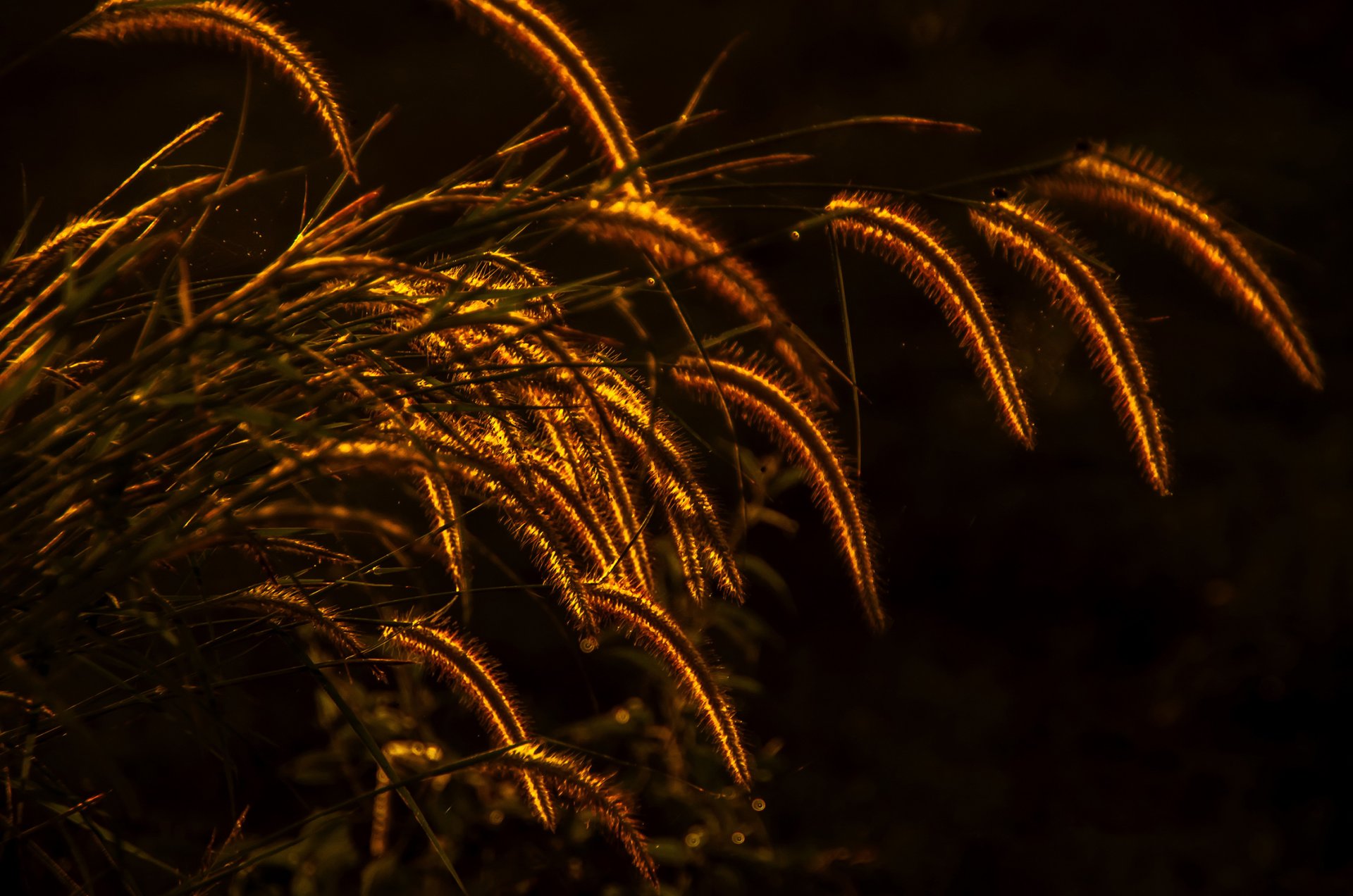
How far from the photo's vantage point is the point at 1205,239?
854mm

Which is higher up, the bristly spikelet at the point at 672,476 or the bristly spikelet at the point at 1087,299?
the bristly spikelet at the point at 1087,299

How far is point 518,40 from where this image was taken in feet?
2.76

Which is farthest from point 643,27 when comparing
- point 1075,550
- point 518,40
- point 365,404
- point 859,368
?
point 365,404

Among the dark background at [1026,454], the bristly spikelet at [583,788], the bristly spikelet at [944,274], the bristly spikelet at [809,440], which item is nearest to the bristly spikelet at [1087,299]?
the bristly spikelet at [944,274]

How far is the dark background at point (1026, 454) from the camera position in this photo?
2730 millimetres

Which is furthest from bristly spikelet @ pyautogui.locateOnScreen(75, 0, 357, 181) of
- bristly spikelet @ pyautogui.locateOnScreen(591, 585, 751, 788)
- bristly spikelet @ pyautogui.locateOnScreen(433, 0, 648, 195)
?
bristly spikelet @ pyautogui.locateOnScreen(591, 585, 751, 788)

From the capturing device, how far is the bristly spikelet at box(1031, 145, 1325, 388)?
83 centimetres

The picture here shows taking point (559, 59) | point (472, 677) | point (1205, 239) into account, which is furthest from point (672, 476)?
point (1205, 239)

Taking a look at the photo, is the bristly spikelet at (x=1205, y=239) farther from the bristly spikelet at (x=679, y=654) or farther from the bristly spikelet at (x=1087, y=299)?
the bristly spikelet at (x=679, y=654)

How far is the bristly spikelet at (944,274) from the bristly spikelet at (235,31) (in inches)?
15.4

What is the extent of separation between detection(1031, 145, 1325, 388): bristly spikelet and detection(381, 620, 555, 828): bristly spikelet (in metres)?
0.56

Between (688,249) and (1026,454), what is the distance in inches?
125

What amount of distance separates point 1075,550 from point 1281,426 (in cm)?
84

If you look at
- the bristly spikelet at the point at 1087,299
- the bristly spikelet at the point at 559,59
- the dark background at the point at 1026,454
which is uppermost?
the bristly spikelet at the point at 559,59
